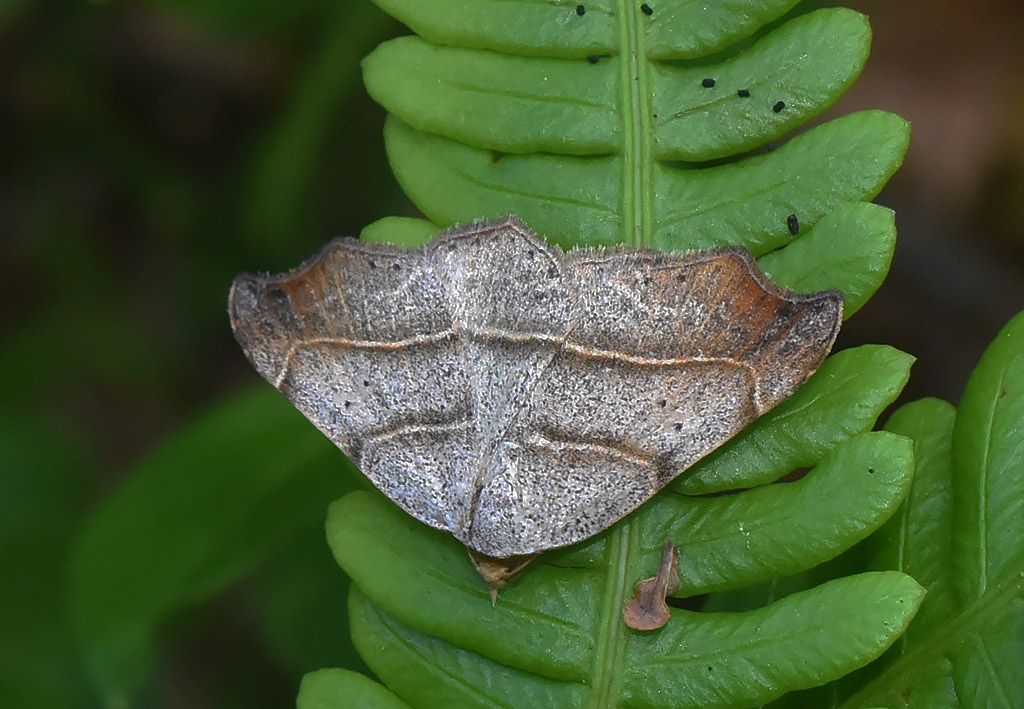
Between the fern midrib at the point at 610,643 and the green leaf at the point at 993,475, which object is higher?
the green leaf at the point at 993,475

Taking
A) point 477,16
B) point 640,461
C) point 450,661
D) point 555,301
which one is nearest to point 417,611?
point 450,661

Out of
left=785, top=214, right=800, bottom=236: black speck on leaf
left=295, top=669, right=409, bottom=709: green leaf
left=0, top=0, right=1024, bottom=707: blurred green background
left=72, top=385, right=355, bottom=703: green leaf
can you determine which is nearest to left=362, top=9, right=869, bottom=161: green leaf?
left=785, top=214, right=800, bottom=236: black speck on leaf

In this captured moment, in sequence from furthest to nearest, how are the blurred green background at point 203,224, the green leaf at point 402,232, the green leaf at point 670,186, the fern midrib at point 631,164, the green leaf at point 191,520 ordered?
1. the blurred green background at point 203,224
2. the green leaf at point 191,520
3. the green leaf at point 402,232
4. the fern midrib at point 631,164
5. the green leaf at point 670,186

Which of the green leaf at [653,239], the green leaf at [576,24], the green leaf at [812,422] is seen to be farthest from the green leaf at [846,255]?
the green leaf at [576,24]

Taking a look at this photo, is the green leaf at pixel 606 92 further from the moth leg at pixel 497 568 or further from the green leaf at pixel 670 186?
the moth leg at pixel 497 568

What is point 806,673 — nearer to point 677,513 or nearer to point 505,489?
point 677,513
